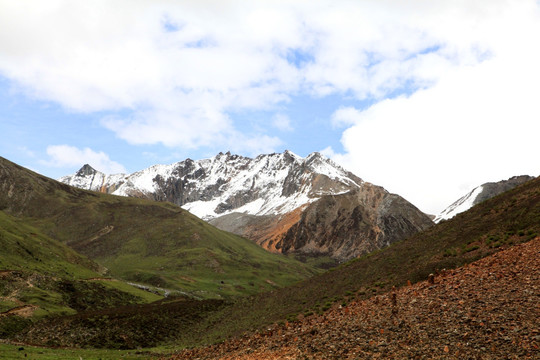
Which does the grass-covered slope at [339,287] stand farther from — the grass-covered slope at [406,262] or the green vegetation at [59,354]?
the green vegetation at [59,354]

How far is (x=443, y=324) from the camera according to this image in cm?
2542

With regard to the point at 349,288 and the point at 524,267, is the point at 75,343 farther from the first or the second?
the point at 524,267

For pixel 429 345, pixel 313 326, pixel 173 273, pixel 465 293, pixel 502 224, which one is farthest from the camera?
pixel 173 273

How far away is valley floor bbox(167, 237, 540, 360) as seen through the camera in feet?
73.0

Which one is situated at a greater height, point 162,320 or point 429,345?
point 429,345

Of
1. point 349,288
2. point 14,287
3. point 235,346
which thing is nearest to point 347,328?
point 235,346

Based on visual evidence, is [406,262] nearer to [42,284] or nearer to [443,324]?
[443,324]

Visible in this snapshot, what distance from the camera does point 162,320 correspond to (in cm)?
6494

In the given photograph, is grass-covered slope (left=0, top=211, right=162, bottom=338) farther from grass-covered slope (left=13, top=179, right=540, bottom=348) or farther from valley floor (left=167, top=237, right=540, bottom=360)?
valley floor (left=167, top=237, right=540, bottom=360)

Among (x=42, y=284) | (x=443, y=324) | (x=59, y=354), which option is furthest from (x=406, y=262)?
(x=42, y=284)

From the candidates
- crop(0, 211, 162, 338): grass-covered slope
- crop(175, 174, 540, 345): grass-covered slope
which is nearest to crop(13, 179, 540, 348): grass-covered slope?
crop(175, 174, 540, 345): grass-covered slope

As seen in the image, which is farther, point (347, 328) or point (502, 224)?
point (502, 224)

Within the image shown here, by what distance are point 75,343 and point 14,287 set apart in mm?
31760

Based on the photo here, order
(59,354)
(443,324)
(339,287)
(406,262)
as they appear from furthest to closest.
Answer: (339,287) < (406,262) < (59,354) < (443,324)
